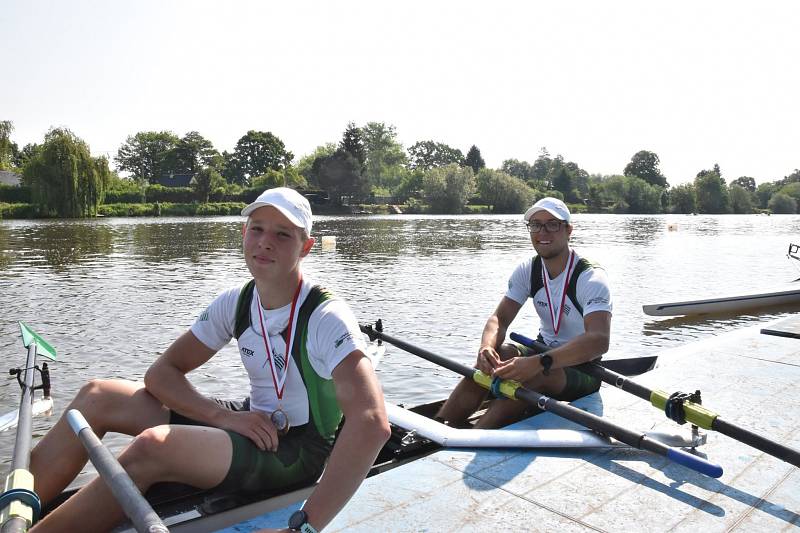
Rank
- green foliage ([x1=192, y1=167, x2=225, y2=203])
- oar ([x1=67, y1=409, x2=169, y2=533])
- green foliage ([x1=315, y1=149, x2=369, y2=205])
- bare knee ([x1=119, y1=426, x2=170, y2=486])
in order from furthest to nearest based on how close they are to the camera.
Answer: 1. green foliage ([x1=315, y1=149, x2=369, y2=205])
2. green foliage ([x1=192, y1=167, x2=225, y2=203])
3. bare knee ([x1=119, y1=426, x2=170, y2=486])
4. oar ([x1=67, y1=409, x2=169, y2=533])

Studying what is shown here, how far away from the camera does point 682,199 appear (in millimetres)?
122125

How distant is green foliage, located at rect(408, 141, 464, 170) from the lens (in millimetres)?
160500

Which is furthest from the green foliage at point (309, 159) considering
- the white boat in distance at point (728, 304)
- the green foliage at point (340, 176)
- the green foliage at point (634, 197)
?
the white boat in distance at point (728, 304)

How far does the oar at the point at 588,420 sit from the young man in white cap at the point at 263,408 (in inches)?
74.4

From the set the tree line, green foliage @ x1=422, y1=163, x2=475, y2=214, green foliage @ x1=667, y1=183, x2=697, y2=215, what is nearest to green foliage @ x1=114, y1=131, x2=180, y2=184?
the tree line

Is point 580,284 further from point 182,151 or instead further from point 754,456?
point 182,151

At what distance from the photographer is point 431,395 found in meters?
8.53

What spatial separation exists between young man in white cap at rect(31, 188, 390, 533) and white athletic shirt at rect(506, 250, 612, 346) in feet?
8.96

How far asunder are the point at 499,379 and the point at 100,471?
300cm

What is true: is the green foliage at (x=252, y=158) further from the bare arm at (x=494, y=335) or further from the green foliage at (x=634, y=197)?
the bare arm at (x=494, y=335)

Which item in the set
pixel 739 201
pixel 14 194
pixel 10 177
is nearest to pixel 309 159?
pixel 10 177

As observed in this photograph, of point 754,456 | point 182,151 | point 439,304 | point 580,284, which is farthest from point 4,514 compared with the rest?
point 182,151

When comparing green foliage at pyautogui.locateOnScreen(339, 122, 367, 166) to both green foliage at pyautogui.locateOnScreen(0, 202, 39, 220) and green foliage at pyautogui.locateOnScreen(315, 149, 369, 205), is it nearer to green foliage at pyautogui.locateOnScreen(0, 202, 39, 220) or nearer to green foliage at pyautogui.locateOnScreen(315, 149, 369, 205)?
green foliage at pyautogui.locateOnScreen(315, 149, 369, 205)

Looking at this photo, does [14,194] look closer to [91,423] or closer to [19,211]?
[19,211]
